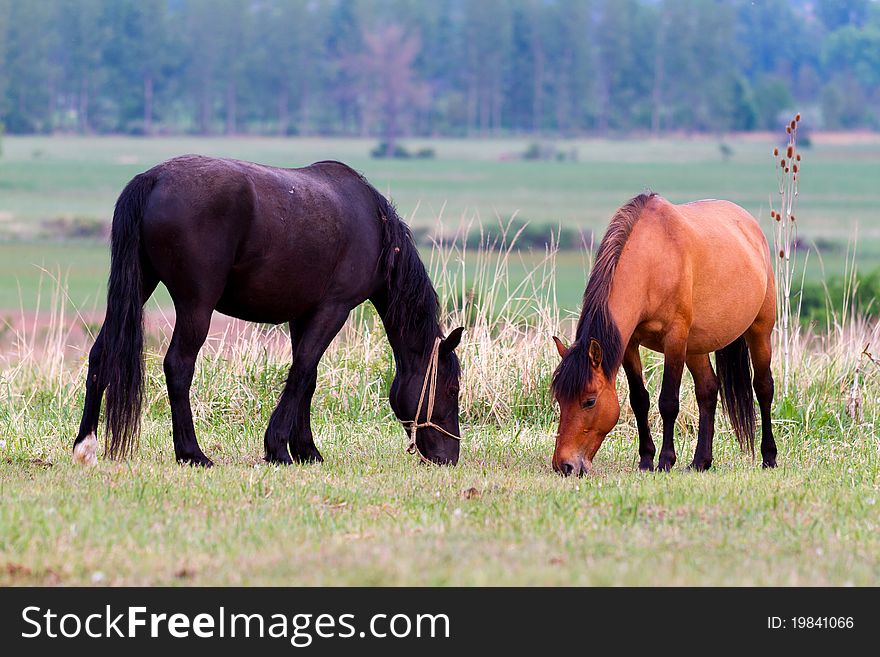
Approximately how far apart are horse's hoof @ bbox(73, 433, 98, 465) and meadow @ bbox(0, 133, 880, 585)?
0.39ft

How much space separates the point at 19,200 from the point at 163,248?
67474 mm

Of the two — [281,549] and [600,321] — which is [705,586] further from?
[600,321]

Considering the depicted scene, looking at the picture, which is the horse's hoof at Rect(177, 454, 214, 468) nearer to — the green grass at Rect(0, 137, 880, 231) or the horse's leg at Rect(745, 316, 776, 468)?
the horse's leg at Rect(745, 316, 776, 468)

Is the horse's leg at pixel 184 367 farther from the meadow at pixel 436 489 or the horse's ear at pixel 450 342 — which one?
the horse's ear at pixel 450 342

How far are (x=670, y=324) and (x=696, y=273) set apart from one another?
1.31 feet

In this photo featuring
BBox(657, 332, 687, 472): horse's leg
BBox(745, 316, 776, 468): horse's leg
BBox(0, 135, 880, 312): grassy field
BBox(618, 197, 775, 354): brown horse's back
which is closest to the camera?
BBox(618, 197, 775, 354): brown horse's back

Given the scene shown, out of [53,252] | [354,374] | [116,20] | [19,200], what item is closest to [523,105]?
[116,20]

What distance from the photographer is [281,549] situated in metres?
5.07

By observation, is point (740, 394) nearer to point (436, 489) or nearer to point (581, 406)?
point (581, 406)

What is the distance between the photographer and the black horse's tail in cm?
687

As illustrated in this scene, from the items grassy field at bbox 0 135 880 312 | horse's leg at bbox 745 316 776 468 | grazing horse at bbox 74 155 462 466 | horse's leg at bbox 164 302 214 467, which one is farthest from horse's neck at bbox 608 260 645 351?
grassy field at bbox 0 135 880 312

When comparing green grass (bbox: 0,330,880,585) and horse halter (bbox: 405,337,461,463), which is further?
horse halter (bbox: 405,337,461,463)

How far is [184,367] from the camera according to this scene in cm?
709

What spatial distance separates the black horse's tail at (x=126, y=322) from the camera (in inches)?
271
